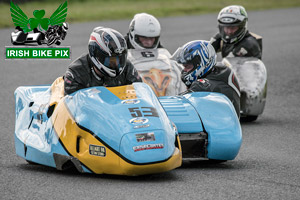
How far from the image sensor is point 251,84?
34.2 ft

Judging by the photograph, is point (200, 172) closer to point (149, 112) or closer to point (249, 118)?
point (149, 112)

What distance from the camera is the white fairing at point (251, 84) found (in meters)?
10.3

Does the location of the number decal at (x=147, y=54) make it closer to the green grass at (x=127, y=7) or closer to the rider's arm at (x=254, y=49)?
the rider's arm at (x=254, y=49)

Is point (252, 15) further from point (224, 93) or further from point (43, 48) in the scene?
point (224, 93)

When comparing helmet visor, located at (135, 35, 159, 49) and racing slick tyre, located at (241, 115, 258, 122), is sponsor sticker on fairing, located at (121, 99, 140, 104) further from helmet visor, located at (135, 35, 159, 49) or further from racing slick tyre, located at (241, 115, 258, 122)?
racing slick tyre, located at (241, 115, 258, 122)

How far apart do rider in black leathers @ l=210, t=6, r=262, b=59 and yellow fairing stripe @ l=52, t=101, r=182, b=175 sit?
489 centimetres

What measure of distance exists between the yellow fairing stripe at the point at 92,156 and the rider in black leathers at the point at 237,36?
192 inches

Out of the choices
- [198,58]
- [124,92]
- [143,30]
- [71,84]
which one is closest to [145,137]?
[124,92]

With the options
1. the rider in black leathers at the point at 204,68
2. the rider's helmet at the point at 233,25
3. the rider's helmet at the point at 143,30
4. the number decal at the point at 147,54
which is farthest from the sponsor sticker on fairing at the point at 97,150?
the rider's helmet at the point at 233,25

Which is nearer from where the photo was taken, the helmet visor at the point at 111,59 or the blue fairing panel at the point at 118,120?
the blue fairing panel at the point at 118,120

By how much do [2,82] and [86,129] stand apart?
→ 24.8 feet

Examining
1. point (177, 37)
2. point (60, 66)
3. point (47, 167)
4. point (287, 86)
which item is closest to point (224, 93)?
point (47, 167)

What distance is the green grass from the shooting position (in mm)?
22891

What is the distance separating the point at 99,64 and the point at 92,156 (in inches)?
51.9
